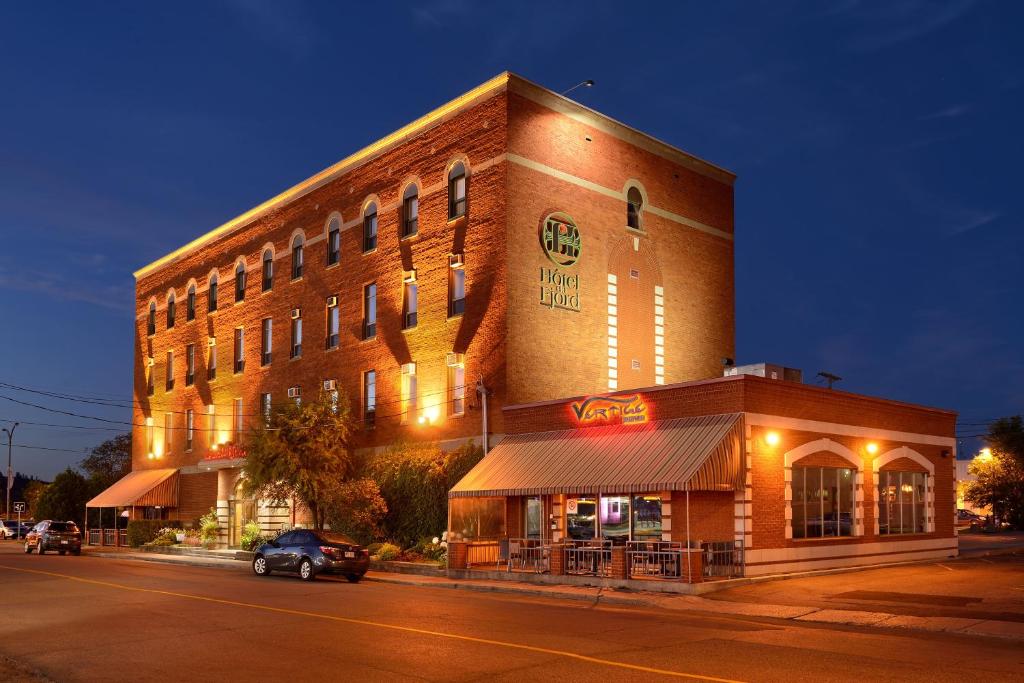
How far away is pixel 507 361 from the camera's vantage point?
34500mm

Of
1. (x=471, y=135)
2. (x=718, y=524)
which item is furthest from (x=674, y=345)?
(x=718, y=524)

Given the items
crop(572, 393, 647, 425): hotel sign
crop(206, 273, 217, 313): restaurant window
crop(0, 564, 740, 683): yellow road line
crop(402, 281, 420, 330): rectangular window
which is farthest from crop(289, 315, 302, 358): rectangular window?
crop(0, 564, 740, 683): yellow road line

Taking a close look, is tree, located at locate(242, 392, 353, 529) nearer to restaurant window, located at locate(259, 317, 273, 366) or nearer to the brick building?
the brick building

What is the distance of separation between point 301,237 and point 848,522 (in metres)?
28.8

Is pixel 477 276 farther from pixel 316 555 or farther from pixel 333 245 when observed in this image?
pixel 316 555

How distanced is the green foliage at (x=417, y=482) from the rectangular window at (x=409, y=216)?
868cm

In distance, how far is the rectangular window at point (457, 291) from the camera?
3741 cm

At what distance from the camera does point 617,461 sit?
27594mm

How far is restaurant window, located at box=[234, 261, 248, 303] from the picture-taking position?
171 ft

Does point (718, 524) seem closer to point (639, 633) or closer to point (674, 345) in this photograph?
point (639, 633)

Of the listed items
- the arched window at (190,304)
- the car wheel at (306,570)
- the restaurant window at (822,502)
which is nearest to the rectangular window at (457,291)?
the car wheel at (306,570)

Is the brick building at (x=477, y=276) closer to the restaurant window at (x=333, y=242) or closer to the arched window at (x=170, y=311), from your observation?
the restaurant window at (x=333, y=242)

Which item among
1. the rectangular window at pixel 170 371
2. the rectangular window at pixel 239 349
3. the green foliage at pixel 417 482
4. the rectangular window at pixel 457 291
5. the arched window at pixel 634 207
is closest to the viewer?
the green foliage at pixel 417 482

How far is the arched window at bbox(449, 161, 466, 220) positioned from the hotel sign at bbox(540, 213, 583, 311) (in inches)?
134
